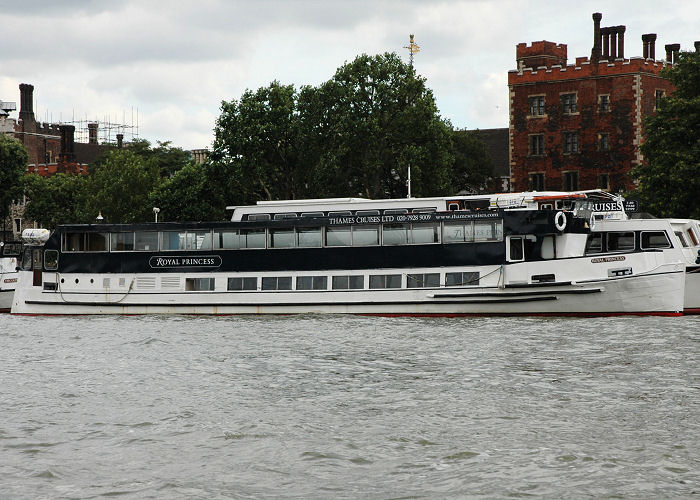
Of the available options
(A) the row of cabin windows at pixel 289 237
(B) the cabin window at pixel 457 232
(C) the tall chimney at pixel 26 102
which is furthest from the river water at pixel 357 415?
(C) the tall chimney at pixel 26 102

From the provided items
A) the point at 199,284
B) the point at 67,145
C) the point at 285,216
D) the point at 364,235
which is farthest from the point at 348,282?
the point at 67,145

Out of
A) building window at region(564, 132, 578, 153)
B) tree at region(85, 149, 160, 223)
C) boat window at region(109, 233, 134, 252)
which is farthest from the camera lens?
tree at region(85, 149, 160, 223)

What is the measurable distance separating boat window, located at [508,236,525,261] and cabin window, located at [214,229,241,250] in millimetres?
11800

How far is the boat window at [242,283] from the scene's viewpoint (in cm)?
4288

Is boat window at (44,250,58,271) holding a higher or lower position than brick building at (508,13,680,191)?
lower

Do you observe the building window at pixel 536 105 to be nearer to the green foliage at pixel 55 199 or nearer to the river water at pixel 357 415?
the green foliage at pixel 55 199

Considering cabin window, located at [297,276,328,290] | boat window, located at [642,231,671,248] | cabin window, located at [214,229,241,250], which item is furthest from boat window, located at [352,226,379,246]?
boat window, located at [642,231,671,248]

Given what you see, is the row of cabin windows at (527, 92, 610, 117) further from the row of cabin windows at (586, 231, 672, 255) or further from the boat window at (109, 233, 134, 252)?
the boat window at (109, 233, 134, 252)

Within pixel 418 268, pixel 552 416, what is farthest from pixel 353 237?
pixel 552 416

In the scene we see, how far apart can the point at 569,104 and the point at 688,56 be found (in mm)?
27233

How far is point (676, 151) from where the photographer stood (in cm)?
5691

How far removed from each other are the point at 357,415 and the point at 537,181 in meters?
71.2

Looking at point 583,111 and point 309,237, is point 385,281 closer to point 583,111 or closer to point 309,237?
point 309,237

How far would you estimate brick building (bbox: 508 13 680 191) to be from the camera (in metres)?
82.7
